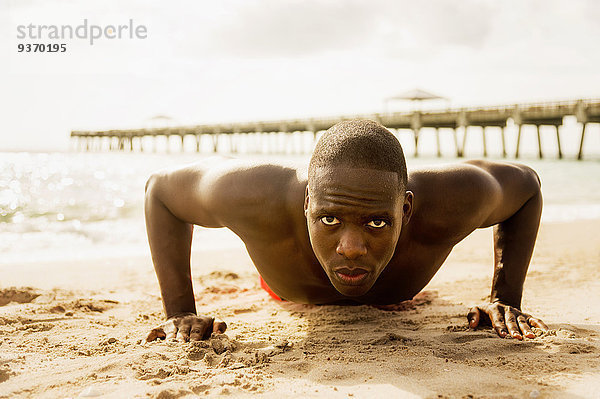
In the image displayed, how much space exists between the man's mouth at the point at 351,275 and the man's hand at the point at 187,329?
0.84m

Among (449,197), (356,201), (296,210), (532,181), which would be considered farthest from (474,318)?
(356,201)

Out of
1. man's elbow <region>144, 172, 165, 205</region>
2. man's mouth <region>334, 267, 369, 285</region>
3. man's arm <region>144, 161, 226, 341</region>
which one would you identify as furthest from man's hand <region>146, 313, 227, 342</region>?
man's mouth <region>334, 267, 369, 285</region>

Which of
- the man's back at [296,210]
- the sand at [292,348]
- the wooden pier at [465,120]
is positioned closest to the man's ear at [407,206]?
the man's back at [296,210]

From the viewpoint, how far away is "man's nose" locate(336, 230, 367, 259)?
2252mm

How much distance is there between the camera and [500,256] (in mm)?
3299

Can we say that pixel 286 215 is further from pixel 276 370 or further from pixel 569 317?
pixel 569 317

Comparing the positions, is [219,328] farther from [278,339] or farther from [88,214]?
[88,214]

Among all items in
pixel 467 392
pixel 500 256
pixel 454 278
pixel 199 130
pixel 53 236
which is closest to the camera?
pixel 467 392

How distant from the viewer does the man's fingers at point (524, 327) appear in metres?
2.76

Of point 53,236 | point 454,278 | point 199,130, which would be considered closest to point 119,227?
point 53,236

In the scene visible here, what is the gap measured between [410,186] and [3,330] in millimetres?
2339

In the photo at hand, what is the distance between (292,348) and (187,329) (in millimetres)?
552

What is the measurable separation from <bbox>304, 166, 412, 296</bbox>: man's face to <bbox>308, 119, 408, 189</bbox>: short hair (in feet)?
0.12

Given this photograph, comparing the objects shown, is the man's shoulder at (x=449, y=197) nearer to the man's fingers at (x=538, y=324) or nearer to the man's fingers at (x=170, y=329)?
the man's fingers at (x=538, y=324)
